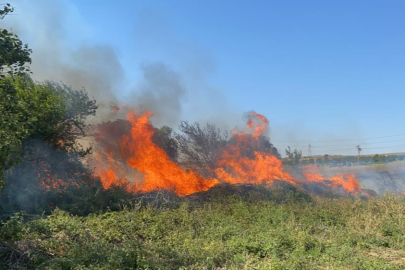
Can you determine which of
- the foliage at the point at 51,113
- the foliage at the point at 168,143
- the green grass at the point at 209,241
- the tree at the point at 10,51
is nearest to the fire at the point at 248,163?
the foliage at the point at 168,143

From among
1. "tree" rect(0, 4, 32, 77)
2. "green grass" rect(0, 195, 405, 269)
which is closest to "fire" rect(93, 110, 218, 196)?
"green grass" rect(0, 195, 405, 269)

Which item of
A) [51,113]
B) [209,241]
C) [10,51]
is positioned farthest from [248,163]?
[10,51]

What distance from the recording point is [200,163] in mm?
26125

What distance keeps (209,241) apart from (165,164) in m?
11.3

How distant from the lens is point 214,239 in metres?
9.41

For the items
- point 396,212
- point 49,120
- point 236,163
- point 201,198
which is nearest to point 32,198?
point 49,120

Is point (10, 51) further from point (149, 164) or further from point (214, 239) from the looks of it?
point (149, 164)

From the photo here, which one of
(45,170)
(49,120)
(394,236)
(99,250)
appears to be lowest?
(394,236)

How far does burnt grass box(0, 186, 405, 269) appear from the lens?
6.86m

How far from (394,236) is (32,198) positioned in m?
12.9

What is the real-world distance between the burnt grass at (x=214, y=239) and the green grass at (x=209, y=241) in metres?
0.02

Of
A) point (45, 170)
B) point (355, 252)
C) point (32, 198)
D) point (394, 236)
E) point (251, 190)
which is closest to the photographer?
point (355, 252)

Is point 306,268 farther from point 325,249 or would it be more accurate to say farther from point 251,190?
point 251,190

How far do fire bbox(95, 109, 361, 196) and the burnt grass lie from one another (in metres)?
5.31
